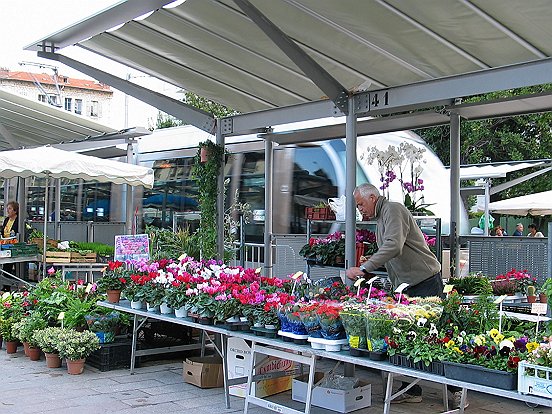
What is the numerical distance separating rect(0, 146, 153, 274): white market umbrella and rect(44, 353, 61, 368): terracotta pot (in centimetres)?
348

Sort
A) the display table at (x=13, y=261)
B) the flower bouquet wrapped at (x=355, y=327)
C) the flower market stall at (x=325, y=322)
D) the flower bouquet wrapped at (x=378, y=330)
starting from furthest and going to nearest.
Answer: the display table at (x=13, y=261), the flower bouquet wrapped at (x=355, y=327), the flower bouquet wrapped at (x=378, y=330), the flower market stall at (x=325, y=322)

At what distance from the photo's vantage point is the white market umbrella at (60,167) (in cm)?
1010

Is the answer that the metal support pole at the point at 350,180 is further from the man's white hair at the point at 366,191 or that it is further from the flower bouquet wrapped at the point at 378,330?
the flower bouquet wrapped at the point at 378,330

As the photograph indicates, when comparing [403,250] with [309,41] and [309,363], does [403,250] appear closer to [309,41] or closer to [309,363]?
[309,363]

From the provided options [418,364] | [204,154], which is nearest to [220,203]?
[204,154]

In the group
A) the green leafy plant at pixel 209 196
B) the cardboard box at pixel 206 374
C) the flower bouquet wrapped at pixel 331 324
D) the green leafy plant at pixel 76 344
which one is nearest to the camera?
the flower bouquet wrapped at pixel 331 324

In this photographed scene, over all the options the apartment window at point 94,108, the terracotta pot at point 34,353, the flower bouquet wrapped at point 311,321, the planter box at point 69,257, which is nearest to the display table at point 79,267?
the planter box at point 69,257

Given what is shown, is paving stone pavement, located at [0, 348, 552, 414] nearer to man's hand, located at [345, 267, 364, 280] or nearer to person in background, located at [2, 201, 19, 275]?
man's hand, located at [345, 267, 364, 280]

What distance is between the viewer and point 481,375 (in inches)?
151

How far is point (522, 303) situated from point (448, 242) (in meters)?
1.37

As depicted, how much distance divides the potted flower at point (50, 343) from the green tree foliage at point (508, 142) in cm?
1673

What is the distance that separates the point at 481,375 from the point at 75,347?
15.7 ft

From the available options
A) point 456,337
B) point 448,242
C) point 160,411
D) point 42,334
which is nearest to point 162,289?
point 160,411

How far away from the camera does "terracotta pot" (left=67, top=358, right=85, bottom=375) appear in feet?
23.8
